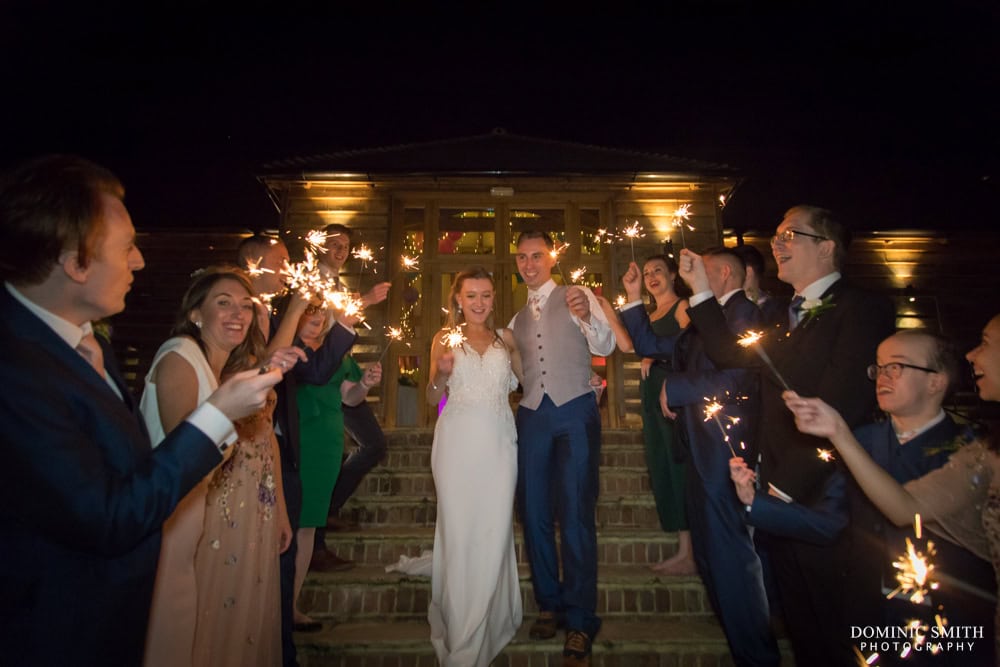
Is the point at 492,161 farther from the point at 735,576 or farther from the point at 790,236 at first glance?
the point at 735,576

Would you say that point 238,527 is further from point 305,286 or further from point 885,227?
point 885,227

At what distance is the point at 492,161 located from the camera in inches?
333

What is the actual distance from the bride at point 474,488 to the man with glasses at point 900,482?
166cm

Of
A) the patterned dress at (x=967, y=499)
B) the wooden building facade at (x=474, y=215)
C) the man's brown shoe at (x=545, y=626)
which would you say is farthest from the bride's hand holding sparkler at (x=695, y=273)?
the wooden building facade at (x=474, y=215)

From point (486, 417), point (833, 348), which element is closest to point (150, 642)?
point (486, 417)

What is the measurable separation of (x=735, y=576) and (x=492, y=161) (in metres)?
7.06

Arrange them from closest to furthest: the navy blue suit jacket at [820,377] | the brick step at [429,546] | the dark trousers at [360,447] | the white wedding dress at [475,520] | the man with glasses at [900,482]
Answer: the man with glasses at [900,482]
the navy blue suit jacket at [820,377]
the white wedding dress at [475,520]
the brick step at [429,546]
the dark trousers at [360,447]

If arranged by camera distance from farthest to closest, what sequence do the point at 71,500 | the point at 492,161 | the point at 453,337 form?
the point at 492,161 → the point at 453,337 → the point at 71,500

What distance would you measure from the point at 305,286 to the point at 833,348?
2.45 m

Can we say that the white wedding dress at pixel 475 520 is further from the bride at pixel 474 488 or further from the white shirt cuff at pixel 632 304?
the white shirt cuff at pixel 632 304

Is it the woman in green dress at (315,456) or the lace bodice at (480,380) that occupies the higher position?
the lace bodice at (480,380)

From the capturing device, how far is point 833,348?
2486 mm

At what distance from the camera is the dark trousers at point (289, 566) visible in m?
3.05

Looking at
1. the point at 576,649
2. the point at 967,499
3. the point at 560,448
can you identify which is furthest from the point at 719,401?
the point at 576,649
